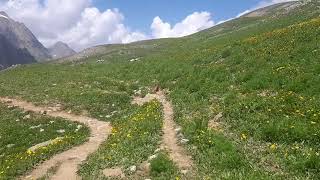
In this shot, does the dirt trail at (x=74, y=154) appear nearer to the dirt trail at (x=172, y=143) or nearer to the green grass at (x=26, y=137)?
the green grass at (x=26, y=137)

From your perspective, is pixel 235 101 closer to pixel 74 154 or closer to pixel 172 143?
pixel 172 143

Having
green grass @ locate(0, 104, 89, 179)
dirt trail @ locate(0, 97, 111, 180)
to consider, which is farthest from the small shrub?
green grass @ locate(0, 104, 89, 179)

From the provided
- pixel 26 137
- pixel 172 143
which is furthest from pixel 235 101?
pixel 26 137

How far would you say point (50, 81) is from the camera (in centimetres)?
4688

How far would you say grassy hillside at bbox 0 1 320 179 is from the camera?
16406mm

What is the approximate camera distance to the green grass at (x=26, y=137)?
20.6 meters

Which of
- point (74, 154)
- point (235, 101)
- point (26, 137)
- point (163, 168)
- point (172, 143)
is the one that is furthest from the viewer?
point (26, 137)

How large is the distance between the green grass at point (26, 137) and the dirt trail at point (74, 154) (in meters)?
0.45

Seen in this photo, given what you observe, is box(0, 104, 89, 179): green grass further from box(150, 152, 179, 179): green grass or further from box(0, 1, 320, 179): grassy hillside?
box(150, 152, 179, 179): green grass

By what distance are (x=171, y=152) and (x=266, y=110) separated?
4957 millimetres

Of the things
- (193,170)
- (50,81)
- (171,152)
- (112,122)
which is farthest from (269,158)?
(50,81)

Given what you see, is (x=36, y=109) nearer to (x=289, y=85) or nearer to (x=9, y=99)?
(x=9, y=99)

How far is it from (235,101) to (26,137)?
37.4 feet

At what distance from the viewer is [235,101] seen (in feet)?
78.8
